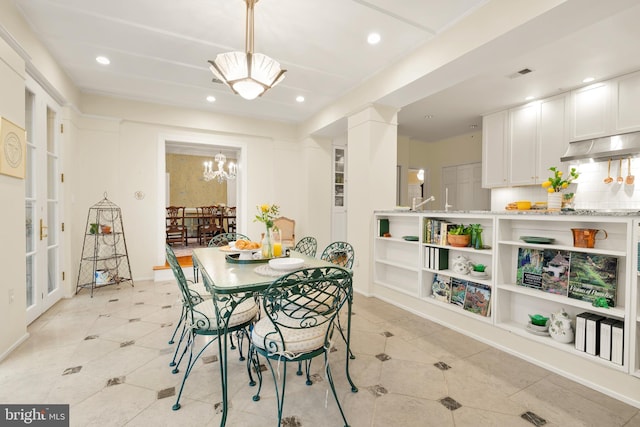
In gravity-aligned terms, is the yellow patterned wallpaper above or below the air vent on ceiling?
below

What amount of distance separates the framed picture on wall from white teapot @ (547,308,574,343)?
4.46 meters

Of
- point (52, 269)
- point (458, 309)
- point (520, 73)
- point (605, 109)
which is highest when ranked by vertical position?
point (520, 73)

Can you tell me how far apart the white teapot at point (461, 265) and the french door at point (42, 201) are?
14.3 ft

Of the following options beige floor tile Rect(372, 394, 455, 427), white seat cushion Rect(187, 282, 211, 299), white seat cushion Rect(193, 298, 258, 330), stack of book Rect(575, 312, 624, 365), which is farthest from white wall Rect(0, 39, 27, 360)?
stack of book Rect(575, 312, 624, 365)

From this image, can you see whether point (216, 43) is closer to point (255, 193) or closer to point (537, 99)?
point (255, 193)

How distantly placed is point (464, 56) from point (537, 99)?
2.61 metres

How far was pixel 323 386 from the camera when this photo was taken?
1.99 m

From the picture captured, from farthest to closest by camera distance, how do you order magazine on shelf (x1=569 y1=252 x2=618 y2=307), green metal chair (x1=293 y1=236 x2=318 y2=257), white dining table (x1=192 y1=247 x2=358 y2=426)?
green metal chair (x1=293 y1=236 x2=318 y2=257), magazine on shelf (x1=569 y1=252 x2=618 y2=307), white dining table (x1=192 y1=247 x2=358 y2=426)

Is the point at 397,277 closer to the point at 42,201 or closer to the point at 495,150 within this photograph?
the point at 495,150

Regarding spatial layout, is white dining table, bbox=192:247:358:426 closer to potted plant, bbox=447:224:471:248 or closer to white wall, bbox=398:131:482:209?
potted plant, bbox=447:224:471:248

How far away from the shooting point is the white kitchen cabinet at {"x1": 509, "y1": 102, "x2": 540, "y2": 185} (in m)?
4.44

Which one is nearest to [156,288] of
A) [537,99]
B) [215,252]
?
[215,252]

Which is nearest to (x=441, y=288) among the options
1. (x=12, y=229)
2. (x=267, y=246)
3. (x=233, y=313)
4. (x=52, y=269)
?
(x=267, y=246)

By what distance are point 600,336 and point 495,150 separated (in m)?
3.72
